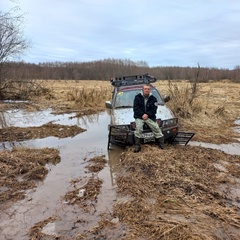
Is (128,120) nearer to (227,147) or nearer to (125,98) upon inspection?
(125,98)

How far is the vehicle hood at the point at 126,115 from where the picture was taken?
7.50 metres

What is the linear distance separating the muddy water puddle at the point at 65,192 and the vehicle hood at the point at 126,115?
2.86ft

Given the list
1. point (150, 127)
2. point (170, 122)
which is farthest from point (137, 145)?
point (170, 122)

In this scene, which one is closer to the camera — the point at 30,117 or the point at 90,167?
the point at 90,167

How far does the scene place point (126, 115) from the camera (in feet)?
26.0

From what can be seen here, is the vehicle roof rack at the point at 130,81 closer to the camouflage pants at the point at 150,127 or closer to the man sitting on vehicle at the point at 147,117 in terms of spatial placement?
the man sitting on vehicle at the point at 147,117

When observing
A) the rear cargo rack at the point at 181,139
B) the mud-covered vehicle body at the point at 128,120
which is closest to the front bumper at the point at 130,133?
the mud-covered vehicle body at the point at 128,120

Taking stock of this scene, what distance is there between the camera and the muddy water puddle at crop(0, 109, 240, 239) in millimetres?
3908

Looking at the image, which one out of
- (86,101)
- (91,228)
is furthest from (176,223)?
(86,101)

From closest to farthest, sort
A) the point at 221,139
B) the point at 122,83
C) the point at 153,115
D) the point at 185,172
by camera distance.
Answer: the point at 185,172, the point at 153,115, the point at 221,139, the point at 122,83

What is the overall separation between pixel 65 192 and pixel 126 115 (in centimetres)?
340

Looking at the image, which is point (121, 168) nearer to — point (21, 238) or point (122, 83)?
point (21, 238)

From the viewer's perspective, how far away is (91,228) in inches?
148

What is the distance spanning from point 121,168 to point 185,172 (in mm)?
1492
